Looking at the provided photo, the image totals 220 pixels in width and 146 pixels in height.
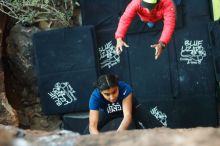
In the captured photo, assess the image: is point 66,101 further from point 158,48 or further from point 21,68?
point 158,48

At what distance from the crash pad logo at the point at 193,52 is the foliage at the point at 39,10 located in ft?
4.82

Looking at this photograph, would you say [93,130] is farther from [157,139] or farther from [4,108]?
[157,139]

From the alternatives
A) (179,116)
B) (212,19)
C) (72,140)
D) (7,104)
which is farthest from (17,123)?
(72,140)

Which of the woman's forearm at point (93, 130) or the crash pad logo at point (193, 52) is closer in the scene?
the woman's forearm at point (93, 130)

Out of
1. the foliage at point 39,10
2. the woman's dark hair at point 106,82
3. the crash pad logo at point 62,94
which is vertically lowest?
the crash pad logo at point 62,94

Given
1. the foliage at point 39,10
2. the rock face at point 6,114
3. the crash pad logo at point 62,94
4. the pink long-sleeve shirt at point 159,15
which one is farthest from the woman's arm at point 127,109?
the rock face at point 6,114

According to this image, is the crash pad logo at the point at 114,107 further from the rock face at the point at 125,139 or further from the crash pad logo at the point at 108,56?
the rock face at the point at 125,139

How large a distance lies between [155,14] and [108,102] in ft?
4.01

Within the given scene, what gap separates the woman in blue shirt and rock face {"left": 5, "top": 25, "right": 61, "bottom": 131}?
1.96 m

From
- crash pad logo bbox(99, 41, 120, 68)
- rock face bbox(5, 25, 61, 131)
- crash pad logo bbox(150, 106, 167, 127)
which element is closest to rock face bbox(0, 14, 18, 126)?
rock face bbox(5, 25, 61, 131)

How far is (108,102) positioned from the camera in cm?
397

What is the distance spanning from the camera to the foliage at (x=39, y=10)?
5355 mm

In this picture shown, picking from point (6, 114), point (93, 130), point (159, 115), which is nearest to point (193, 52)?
point (159, 115)

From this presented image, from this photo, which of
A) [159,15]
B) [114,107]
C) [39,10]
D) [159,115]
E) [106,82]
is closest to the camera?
[106,82]
